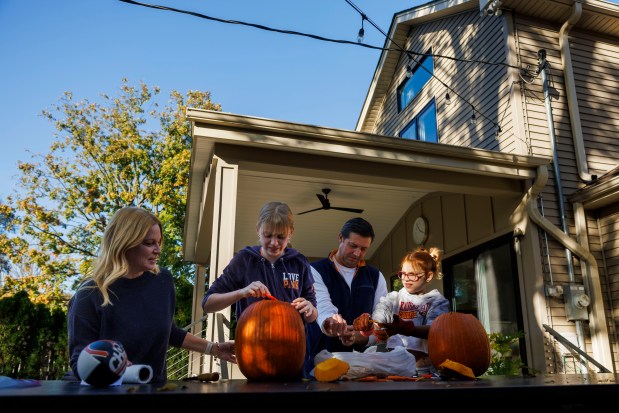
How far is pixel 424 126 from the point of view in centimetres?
968

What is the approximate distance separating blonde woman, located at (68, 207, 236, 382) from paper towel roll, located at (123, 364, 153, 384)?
35 cm

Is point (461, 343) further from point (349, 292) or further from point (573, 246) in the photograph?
point (573, 246)

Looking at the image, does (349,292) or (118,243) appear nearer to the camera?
(118,243)

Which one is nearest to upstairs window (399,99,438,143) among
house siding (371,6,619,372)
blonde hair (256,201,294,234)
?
house siding (371,6,619,372)

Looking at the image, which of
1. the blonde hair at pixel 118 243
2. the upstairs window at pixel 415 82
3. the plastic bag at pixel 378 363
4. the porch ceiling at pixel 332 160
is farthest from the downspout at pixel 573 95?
the blonde hair at pixel 118 243

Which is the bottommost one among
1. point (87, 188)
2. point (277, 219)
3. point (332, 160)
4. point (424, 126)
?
point (277, 219)

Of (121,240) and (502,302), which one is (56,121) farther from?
(121,240)

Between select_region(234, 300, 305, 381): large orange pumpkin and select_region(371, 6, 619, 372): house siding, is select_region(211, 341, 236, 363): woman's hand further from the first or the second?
select_region(371, 6, 619, 372): house siding

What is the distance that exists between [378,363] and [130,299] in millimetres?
833

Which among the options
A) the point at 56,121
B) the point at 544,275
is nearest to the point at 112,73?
the point at 56,121

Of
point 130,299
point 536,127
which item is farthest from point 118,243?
point 536,127

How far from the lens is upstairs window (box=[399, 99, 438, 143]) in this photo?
9281 millimetres

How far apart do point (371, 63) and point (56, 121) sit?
572 inches

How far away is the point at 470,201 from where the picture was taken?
22.8ft
